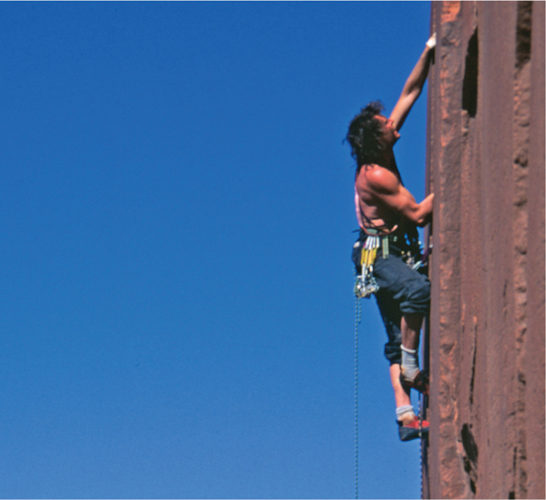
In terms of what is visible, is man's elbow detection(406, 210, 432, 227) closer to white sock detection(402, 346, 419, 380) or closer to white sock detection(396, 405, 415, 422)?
white sock detection(402, 346, 419, 380)

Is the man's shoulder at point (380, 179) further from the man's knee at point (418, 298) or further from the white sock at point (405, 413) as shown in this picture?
the white sock at point (405, 413)

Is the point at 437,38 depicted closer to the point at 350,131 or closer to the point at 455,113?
the point at 455,113

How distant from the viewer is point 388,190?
6.46 m

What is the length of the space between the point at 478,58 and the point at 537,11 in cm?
189

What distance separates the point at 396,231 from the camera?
A: 6.70 metres

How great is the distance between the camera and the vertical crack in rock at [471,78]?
4504 mm

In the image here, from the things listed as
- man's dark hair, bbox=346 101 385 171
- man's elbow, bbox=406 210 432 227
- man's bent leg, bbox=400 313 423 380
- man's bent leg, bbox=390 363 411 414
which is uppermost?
man's dark hair, bbox=346 101 385 171

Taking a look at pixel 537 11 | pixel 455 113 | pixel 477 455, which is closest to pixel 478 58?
pixel 455 113

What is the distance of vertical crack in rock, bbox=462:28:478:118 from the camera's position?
4.50 m

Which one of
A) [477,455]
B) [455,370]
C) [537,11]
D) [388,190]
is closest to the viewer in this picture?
[537,11]

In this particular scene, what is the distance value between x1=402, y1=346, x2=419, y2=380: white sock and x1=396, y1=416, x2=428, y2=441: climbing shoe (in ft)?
1.30

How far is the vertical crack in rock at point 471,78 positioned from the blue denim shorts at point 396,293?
1754mm

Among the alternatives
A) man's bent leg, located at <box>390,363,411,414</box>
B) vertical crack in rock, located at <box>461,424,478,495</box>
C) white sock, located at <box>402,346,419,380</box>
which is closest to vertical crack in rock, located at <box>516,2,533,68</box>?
vertical crack in rock, located at <box>461,424,478,495</box>

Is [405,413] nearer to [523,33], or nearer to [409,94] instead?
[409,94]
